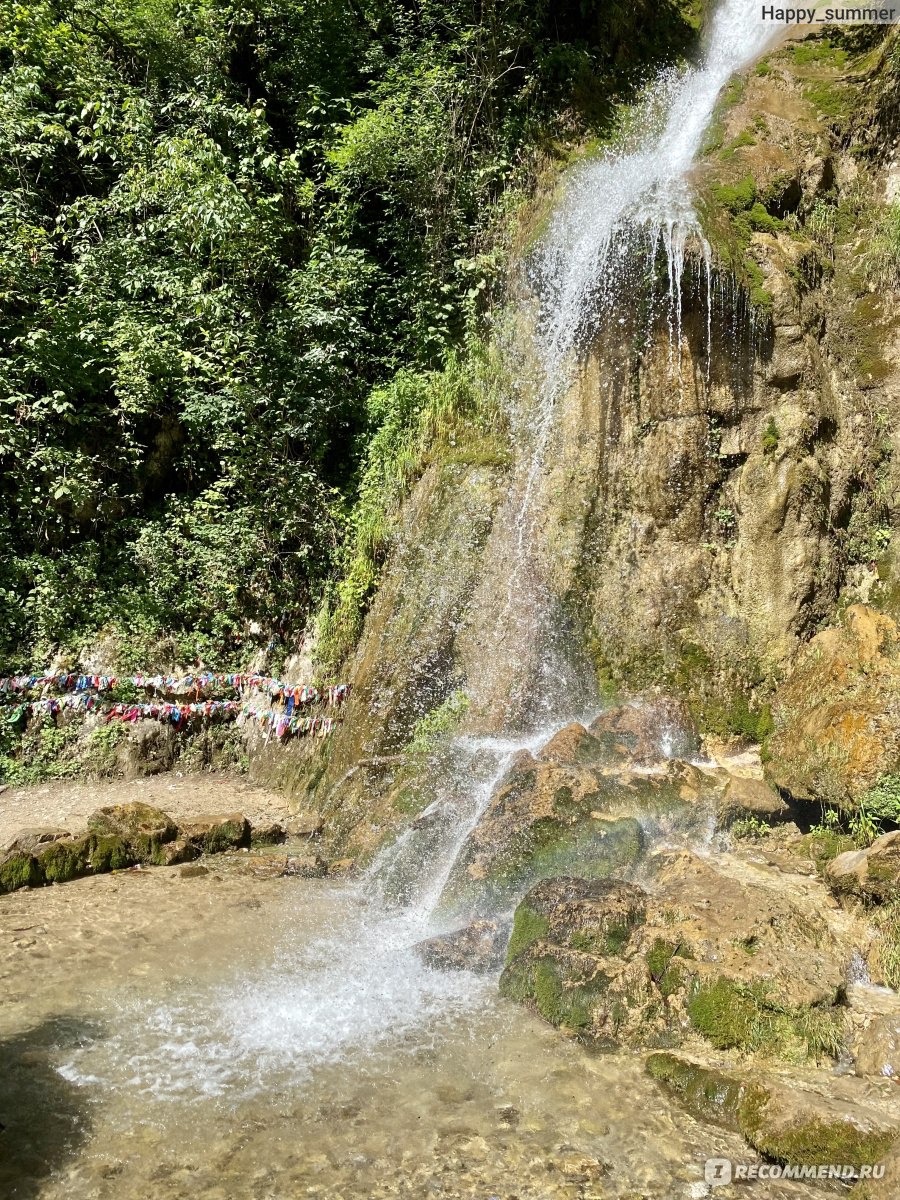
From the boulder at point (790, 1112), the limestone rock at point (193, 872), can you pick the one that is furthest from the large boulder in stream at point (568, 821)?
the limestone rock at point (193, 872)

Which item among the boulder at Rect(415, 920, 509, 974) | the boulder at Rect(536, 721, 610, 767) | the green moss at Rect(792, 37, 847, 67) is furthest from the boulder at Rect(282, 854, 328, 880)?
the green moss at Rect(792, 37, 847, 67)

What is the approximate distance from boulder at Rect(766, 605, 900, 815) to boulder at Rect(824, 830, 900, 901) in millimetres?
749

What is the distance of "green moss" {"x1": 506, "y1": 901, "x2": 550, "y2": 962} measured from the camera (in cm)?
512

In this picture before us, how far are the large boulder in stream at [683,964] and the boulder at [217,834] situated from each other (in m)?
3.21

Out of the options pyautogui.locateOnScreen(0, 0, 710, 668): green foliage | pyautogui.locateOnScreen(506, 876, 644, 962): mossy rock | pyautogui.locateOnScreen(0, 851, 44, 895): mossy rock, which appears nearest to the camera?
pyautogui.locateOnScreen(506, 876, 644, 962): mossy rock

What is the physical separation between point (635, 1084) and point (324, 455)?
27.8 ft

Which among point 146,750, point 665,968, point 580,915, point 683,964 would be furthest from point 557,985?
point 146,750

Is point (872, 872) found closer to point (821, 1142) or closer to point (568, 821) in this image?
point (568, 821)

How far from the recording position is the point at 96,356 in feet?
35.1

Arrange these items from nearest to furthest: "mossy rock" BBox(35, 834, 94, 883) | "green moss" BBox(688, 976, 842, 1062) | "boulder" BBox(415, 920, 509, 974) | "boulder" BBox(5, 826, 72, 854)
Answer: "green moss" BBox(688, 976, 842, 1062)
"boulder" BBox(415, 920, 509, 974)
"mossy rock" BBox(35, 834, 94, 883)
"boulder" BBox(5, 826, 72, 854)

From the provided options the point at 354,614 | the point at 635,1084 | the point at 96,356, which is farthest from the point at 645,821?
the point at 96,356

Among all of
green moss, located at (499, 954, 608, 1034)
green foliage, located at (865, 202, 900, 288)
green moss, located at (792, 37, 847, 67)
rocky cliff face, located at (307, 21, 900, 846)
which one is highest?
green moss, located at (792, 37, 847, 67)

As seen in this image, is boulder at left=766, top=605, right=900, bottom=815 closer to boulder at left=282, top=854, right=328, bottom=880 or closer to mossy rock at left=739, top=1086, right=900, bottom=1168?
mossy rock at left=739, top=1086, right=900, bottom=1168

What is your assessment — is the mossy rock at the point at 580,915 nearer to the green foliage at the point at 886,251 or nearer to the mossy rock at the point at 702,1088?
the mossy rock at the point at 702,1088
